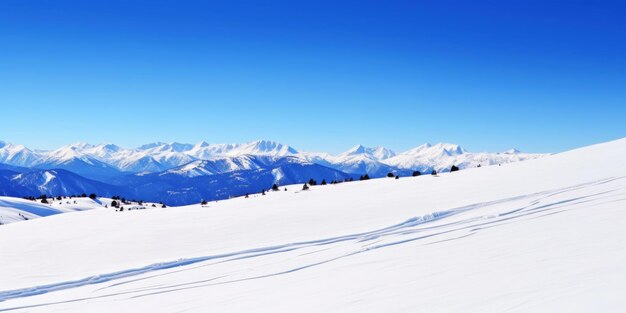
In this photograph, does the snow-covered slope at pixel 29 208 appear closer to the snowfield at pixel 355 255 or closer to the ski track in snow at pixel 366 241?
the snowfield at pixel 355 255

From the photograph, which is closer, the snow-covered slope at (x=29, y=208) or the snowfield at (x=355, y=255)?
the snowfield at (x=355, y=255)

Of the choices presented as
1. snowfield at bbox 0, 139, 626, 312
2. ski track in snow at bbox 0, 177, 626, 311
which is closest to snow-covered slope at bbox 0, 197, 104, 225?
snowfield at bbox 0, 139, 626, 312

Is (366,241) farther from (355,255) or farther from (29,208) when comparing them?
(29,208)

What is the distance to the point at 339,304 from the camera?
6715 mm

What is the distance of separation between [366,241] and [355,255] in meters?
1.66

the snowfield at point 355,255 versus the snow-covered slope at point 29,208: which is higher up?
the snow-covered slope at point 29,208

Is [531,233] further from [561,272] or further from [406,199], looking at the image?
[406,199]

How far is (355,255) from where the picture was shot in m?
10.3

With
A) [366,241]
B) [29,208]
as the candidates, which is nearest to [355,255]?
[366,241]

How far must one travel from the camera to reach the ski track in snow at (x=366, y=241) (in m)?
9.69

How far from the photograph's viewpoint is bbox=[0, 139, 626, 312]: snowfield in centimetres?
636

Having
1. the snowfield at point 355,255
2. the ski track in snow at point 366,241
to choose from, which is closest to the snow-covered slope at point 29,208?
the snowfield at point 355,255

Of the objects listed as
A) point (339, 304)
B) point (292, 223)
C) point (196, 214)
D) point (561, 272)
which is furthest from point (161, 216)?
point (561, 272)

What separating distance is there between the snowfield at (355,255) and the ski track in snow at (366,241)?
0.05 m
